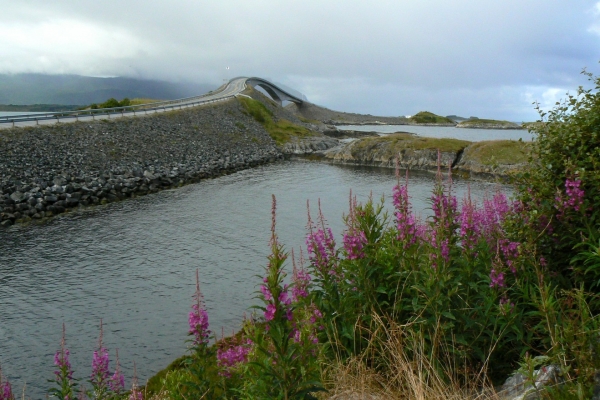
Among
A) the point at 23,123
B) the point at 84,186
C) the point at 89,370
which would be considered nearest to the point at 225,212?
the point at 84,186

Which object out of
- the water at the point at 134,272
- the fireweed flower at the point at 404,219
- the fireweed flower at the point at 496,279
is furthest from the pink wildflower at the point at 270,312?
the water at the point at 134,272

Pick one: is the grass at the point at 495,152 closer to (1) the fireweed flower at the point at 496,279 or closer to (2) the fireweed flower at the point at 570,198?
(2) the fireweed flower at the point at 570,198

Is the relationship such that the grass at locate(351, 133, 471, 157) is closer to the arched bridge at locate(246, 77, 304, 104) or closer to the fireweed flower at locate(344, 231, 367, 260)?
the fireweed flower at locate(344, 231, 367, 260)

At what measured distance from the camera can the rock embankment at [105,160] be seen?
1378 inches

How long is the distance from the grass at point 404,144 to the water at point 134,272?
26.2m

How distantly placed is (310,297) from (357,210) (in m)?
1.52

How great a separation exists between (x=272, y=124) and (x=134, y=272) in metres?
79.8

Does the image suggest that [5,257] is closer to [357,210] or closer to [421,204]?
[357,210]

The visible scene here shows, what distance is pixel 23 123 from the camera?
159ft

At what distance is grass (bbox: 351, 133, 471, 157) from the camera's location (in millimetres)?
66938

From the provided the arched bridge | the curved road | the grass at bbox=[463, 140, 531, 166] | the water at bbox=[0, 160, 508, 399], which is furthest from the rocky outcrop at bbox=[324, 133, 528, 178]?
the arched bridge

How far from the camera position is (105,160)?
46281mm

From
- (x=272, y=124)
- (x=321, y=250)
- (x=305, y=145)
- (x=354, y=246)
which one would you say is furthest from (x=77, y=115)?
(x=354, y=246)

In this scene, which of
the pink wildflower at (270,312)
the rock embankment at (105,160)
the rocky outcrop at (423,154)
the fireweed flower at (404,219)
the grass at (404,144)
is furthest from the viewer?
the grass at (404,144)
